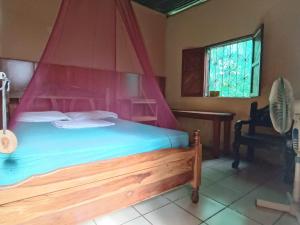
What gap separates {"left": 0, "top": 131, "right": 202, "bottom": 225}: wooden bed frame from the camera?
3.42 ft

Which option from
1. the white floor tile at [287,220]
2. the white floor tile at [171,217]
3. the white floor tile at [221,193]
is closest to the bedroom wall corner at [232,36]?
the white floor tile at [221,193]

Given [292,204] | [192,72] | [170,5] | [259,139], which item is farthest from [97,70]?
[292,204]

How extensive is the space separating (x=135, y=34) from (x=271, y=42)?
6.83ft

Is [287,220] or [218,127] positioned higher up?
[218,127]

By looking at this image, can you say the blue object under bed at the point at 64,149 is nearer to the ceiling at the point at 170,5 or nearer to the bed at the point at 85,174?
the bed at the point at 85,174

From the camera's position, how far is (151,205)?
5.77 ft

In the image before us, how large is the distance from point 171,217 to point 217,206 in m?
0.46

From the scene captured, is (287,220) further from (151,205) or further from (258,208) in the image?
(151,205)

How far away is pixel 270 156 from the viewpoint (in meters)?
2.94

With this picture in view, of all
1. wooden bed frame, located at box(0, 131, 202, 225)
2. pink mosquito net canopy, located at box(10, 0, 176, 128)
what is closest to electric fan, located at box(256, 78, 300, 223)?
wooden bed frame, located at box(0, 131, 202, 225)

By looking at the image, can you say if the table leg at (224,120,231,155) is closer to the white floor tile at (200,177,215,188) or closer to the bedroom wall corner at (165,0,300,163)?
the bedroom wall corner at (165,0,300,163)

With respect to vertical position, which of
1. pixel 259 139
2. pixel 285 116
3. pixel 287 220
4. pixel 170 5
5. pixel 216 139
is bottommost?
pixel 287 220

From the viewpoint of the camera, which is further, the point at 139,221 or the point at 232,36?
the point at 232,36

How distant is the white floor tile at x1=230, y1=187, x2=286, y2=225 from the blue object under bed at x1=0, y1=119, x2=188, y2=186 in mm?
739
